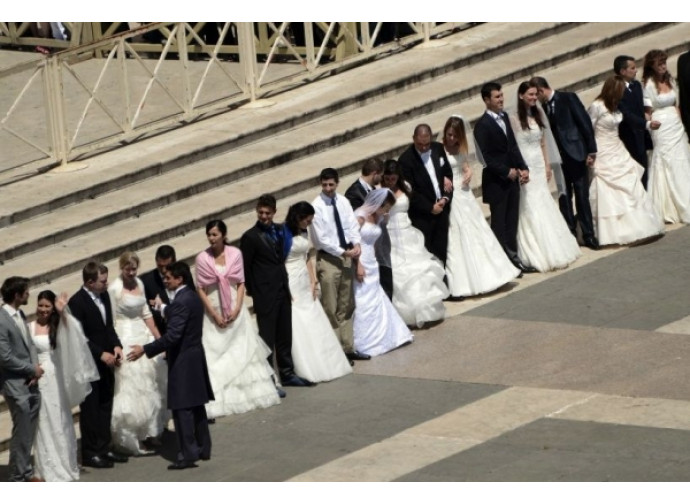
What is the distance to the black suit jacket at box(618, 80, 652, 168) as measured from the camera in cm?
2003

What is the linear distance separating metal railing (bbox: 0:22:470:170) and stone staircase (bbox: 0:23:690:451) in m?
0.25

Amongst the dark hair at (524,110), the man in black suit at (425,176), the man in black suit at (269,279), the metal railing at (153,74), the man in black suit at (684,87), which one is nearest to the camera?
the man in black suit at (269,279)

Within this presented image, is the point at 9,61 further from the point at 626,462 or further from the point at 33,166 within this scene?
the point at 626,462

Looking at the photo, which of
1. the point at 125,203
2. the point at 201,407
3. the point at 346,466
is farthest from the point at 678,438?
the point at 125,203

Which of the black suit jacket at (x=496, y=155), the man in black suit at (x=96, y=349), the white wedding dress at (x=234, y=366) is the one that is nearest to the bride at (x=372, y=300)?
the white wedding dress at (x=234, y=366)

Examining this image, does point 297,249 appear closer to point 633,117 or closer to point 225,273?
point 225,273

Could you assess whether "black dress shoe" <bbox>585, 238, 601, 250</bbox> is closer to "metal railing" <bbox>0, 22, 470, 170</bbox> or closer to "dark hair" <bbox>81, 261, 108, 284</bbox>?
"metal railing" <bbox>0, 22, 470, 170</bbox>

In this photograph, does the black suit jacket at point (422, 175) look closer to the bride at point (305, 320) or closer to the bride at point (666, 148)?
the bride at point (305, 320)

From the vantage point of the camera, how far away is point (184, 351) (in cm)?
1564

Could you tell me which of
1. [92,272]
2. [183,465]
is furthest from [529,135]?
[183,465]

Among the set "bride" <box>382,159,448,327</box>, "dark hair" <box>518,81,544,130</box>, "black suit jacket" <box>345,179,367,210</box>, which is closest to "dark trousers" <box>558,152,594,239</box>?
"dark hair" <box>518,81,544,130</box>

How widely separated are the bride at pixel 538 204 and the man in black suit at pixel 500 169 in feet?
0.27

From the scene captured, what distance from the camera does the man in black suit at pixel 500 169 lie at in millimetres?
19156

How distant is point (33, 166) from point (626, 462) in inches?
313
